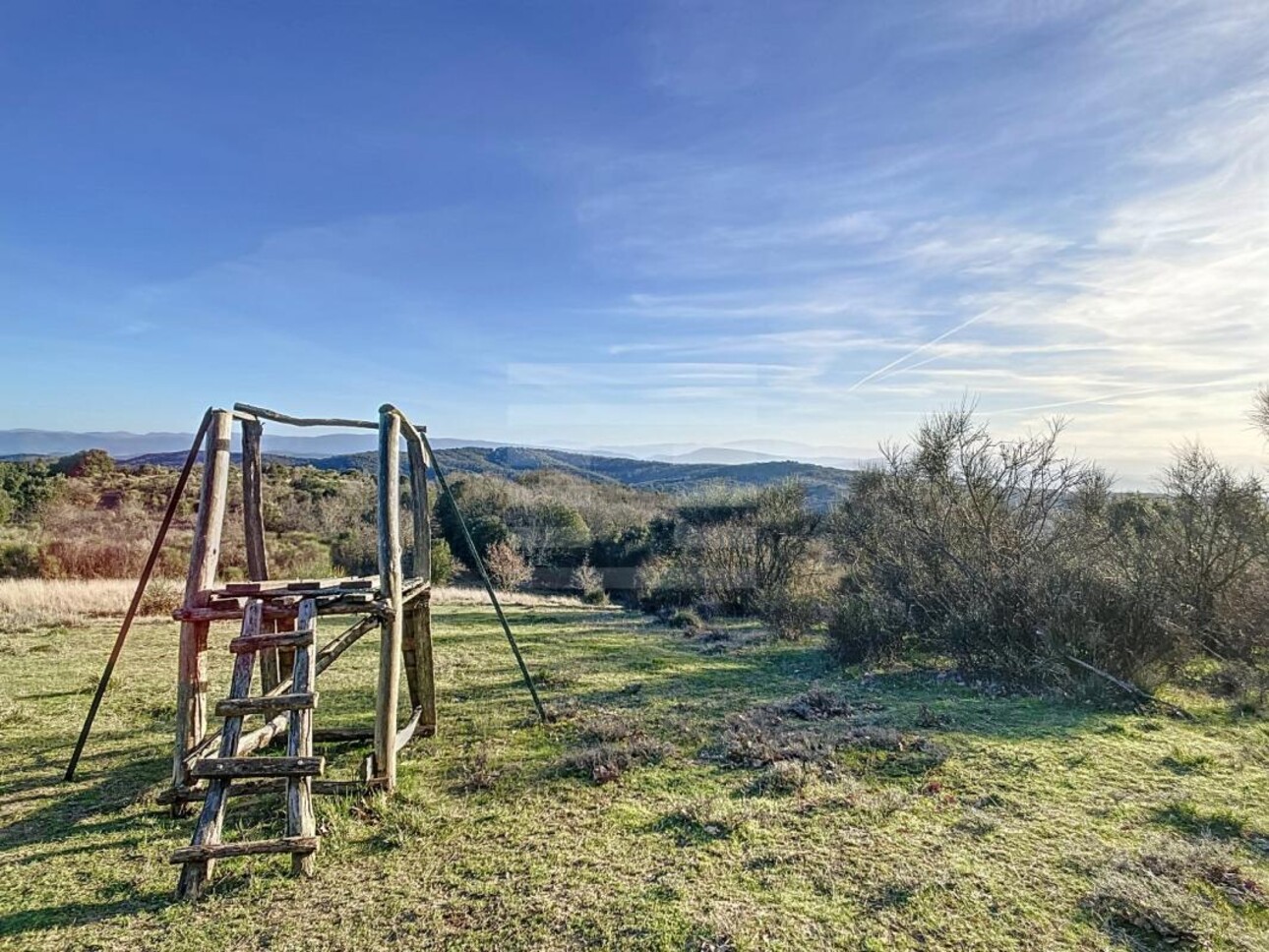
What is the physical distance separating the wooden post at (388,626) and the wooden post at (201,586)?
1150 millimetres

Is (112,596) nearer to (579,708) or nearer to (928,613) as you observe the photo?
(579,708)

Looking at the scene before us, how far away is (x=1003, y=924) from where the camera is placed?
135 inches

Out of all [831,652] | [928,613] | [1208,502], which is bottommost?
[831,652]

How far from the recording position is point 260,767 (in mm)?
3943

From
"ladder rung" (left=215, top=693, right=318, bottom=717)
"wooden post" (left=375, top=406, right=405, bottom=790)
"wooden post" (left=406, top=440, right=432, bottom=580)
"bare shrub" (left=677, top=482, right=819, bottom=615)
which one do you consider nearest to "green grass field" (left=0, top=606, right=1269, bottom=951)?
"wooden post" (left=375, top=406, right=405, bottom=790)

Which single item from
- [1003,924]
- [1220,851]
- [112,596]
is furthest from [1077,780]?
[112,596]

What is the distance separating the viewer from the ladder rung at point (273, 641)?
4.36 m

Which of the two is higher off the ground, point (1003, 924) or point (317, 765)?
point (317, 765)

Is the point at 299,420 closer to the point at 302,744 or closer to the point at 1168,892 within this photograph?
the point at 302,744

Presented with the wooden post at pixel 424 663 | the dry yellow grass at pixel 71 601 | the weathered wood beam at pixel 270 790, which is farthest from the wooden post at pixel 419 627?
the dry yellow grass at pixel 71 601

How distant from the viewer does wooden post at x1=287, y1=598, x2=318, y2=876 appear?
3.90 meters

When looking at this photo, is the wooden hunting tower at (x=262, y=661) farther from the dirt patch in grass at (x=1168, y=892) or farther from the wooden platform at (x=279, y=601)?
the dirt patch in grass at (x=1168, y=892)

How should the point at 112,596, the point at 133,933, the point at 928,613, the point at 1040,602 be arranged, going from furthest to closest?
the point at 112,596, the point at 928,613, the point at 1040,602, the point at 133,933

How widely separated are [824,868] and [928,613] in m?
8.48
